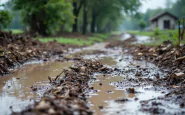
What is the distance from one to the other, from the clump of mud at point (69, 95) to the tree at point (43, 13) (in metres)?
16.1

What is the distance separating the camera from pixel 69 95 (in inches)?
180

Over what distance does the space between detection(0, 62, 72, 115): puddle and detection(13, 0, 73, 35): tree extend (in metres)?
15.2

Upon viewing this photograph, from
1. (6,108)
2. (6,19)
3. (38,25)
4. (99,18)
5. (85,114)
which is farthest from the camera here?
(99,18)

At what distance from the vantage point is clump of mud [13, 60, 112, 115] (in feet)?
11.2

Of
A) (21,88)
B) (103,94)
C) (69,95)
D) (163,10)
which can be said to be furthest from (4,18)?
(163,10)

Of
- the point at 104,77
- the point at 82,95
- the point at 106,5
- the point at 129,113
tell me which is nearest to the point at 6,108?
the point at 82,95

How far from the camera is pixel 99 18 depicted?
160 feet

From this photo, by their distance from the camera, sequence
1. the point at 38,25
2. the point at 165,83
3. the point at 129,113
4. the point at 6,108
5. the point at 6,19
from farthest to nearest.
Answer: the point at 38,25 < the point at 6,19 < the point at 165,83 < the point at 6,108 < the point at 129,113

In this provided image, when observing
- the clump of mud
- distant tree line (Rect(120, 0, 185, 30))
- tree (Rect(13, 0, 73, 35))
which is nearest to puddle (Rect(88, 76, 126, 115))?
the clump of mud

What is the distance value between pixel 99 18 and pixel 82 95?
4471 cm

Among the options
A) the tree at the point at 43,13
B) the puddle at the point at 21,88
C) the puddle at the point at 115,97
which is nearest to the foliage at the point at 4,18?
the puddle at the point at 21,88

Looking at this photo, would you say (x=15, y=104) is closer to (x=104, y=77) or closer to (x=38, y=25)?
(x=104, y=77)

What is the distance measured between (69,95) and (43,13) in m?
20.4

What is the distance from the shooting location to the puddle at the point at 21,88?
464 centimetres
